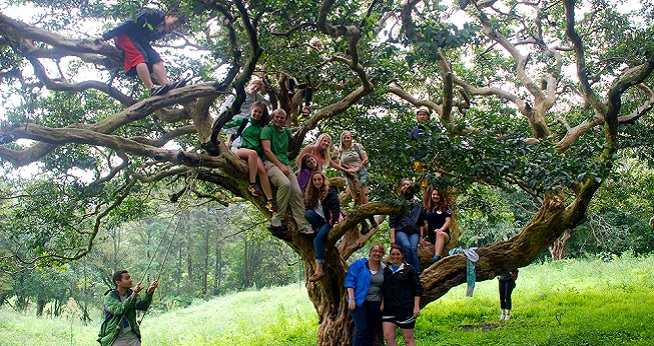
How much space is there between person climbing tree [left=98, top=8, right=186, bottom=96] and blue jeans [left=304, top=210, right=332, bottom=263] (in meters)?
2.27

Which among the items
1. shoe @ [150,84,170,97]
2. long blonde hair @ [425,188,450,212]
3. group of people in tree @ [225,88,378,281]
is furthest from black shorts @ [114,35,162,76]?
long blonde hair @ [425,188,450,212]

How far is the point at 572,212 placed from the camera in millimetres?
6539

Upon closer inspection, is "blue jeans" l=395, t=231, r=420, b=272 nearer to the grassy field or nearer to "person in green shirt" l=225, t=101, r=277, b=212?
"person in green shirt" l=225, t=101, r=277, b=212

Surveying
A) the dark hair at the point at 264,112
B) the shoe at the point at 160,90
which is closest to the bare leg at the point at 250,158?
the dark hair at the point at 264,112

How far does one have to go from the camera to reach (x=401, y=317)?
5637mm

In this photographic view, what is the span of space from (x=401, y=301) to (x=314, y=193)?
65.5 inches

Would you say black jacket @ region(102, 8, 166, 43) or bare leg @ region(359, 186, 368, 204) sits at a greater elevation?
black jacket @ region(102, 8, 166, 43)

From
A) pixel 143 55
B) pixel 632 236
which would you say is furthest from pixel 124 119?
pixel 632 236

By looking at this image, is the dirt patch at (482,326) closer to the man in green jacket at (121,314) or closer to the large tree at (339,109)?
the large tree at (339,109)

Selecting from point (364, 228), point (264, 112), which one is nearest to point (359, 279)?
point (264, 112)

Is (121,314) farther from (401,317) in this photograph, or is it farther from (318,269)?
(401,317)

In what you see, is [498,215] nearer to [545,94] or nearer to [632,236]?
[545,94]

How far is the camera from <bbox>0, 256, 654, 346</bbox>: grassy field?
7938mm

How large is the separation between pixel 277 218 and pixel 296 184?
46 cm
